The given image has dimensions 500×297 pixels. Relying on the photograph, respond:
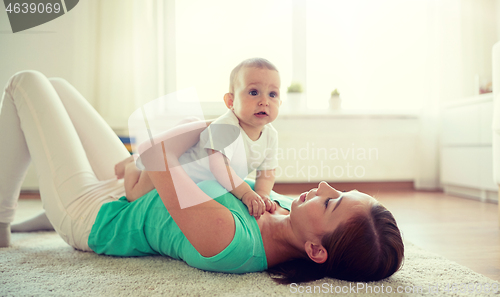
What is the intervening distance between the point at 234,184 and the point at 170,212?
17cm

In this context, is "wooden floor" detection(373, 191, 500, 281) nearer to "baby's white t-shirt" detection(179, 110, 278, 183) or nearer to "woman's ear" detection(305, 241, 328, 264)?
"woman's ear" detection(305, 241, 328, 264)

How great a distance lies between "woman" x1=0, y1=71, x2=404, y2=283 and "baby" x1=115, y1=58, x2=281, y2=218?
4 cm

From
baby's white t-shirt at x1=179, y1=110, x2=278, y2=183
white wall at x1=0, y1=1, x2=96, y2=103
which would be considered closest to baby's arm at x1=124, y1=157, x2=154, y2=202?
baby's white t-shirt at x1=179, y1=110, x2=278, y2=183

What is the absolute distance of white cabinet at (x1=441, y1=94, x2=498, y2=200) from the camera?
1.90 m

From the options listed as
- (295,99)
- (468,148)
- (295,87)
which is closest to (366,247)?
(295,87)

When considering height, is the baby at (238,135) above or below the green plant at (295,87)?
below

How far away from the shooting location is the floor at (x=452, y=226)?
0.84m

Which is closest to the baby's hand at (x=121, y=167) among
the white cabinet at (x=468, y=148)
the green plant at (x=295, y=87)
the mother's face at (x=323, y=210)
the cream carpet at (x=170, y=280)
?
the cream carpet at (x=170, y=280)

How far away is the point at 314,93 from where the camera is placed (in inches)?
73.1

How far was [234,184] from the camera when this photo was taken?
28.2 inches

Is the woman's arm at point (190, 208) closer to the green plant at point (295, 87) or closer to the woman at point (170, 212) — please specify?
the woman at point (170, 212)

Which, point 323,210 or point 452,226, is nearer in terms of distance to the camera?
point 323,210

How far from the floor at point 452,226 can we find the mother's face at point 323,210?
10cm

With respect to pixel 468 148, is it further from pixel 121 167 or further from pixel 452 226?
pixel 121 167
